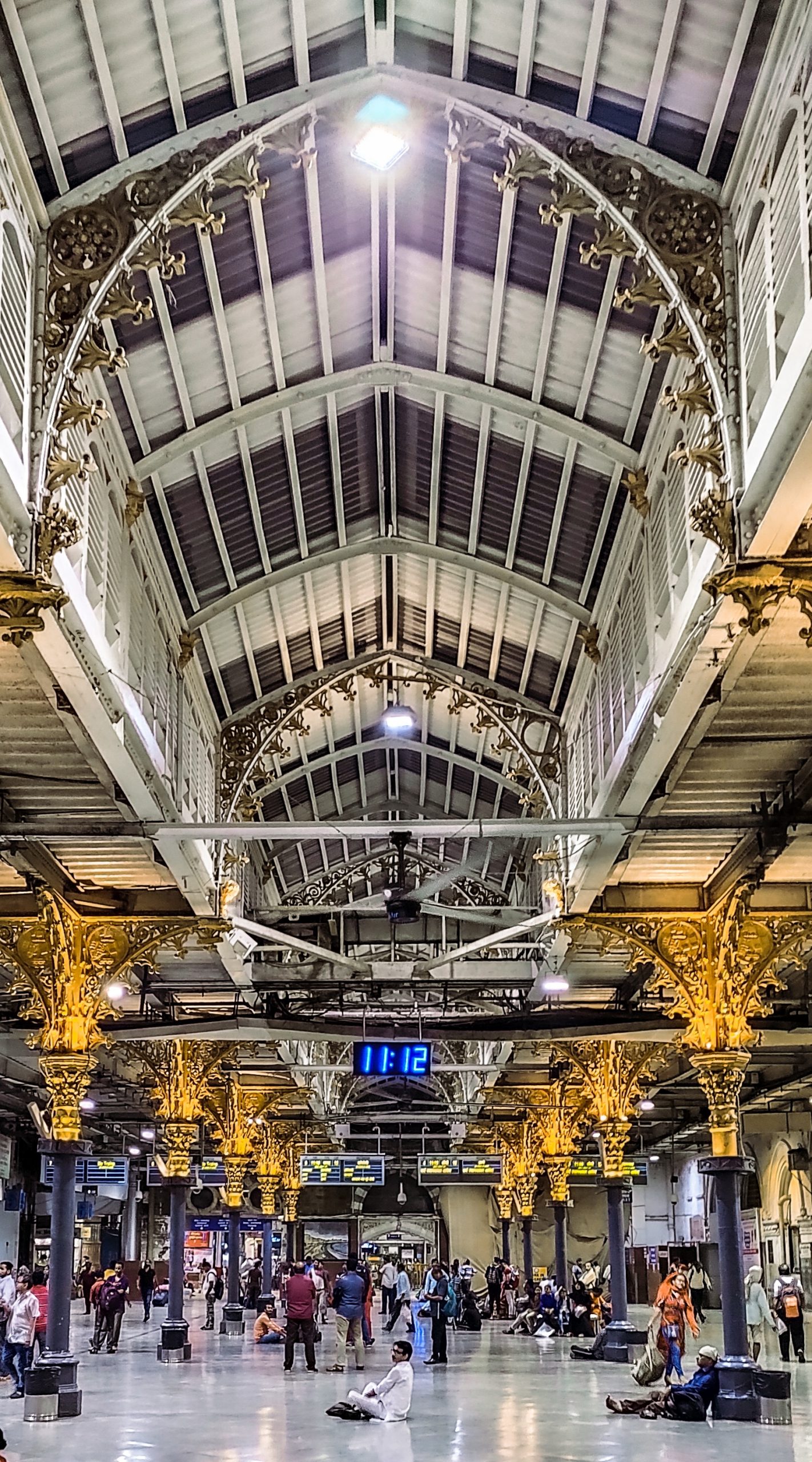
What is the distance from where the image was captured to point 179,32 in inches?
441

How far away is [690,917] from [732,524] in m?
11.5

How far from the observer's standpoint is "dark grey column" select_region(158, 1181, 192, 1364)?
3042 cm

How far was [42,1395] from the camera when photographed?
1919 cm

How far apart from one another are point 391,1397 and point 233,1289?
2506 cm

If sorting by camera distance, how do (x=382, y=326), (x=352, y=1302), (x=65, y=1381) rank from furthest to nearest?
1. (x=352, y=1302)
2. (x=65, y=1381)
3. (x=382, y=326)

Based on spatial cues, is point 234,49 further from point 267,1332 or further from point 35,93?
point 267,1332

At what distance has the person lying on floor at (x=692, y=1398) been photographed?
18.7 meters

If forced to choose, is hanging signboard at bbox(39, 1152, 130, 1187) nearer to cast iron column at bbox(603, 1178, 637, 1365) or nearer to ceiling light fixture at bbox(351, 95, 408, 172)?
cast iron column at bbox(603, 1178, 637, 1365)

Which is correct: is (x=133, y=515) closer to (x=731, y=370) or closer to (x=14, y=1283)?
(x=731, y=370)

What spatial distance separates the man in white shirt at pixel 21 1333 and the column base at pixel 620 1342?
1355 centimetres

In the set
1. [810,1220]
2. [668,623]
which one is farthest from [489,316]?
[810,1220]

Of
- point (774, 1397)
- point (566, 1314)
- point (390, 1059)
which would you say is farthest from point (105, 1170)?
point (774, 1397)

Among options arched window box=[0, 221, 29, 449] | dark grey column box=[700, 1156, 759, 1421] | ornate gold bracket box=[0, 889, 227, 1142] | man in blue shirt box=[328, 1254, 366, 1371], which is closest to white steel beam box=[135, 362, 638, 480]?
arched window box=[0, 221, 29, 449]

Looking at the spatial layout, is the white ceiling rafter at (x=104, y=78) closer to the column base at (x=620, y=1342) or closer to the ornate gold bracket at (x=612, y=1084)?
the ornate gold bracket at (x=612, y=1084)
